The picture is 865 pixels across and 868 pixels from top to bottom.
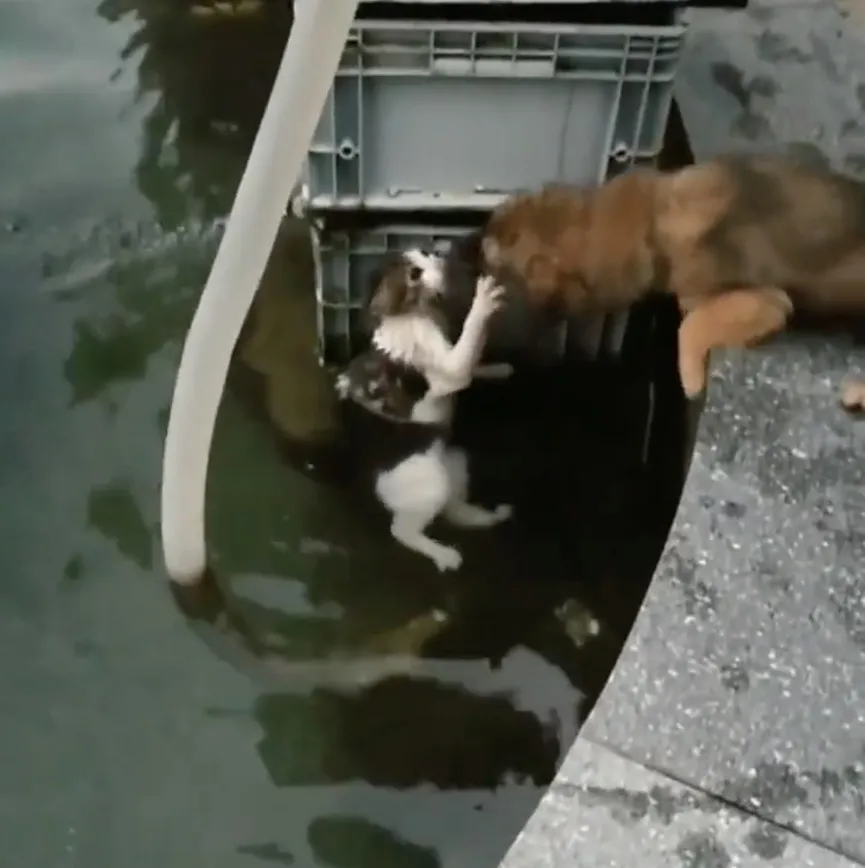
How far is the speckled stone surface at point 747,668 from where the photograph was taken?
2.80ft

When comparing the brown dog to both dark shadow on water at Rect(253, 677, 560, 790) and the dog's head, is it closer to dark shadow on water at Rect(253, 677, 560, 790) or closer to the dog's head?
the dog's head

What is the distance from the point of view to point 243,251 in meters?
1.01

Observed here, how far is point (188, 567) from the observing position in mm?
1299

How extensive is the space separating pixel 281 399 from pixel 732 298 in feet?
2.09

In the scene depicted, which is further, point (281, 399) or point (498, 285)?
point (281, 399)

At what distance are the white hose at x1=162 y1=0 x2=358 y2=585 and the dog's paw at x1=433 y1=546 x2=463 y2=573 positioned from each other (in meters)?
0.28

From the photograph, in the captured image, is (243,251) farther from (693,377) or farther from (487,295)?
(693,377)

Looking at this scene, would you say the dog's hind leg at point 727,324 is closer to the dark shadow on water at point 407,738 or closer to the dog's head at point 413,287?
the dog's head at point 413,287

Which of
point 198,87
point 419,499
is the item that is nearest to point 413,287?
point 419,499

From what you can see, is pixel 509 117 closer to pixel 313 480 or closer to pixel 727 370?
pixel 727 370

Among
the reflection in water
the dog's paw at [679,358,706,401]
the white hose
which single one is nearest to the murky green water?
the reflection in water

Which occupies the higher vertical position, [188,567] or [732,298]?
[732,298]

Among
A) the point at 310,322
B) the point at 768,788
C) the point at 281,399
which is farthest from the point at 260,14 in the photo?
the point at 768,788

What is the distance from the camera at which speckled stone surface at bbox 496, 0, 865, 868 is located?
854 millimetres
